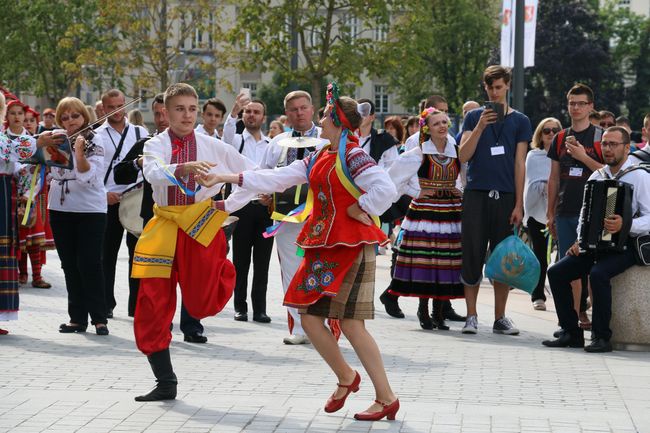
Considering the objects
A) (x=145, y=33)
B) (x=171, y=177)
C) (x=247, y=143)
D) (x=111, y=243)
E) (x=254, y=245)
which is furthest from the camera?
(x=145, y=33)

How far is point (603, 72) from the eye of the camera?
69.5 meters

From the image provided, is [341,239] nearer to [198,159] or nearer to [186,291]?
[186,291]

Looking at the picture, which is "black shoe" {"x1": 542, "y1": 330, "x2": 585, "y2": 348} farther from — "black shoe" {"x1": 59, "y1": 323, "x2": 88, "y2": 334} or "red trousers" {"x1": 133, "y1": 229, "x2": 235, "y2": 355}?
"black shoe" {"x1": 59, "y1": 323, "x2": 88, "y2": 334}

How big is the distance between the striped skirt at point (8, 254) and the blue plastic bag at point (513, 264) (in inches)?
153

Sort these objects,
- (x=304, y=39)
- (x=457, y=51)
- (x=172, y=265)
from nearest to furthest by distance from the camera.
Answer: (x=172, y=265), (x=304, y=39), (x=457, y=51)

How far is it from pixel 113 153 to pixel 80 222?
1158mm

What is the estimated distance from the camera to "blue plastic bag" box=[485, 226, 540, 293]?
11.1 meters

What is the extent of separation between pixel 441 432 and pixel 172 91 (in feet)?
9.01

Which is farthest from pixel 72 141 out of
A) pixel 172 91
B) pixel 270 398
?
pixel 270 398

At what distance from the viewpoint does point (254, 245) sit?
40.2 feet

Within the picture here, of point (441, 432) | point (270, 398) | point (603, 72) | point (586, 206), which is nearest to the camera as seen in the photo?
point (441, 432)

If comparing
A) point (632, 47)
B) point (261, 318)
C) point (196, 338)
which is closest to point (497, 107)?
point (261, 318)

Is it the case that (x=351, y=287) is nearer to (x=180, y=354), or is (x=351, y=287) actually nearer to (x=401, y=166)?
(x=180, y=354)

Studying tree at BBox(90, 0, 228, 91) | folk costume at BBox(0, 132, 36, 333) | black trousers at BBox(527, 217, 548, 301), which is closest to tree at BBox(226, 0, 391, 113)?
tree at BBox(90, 0, 228, 91)
